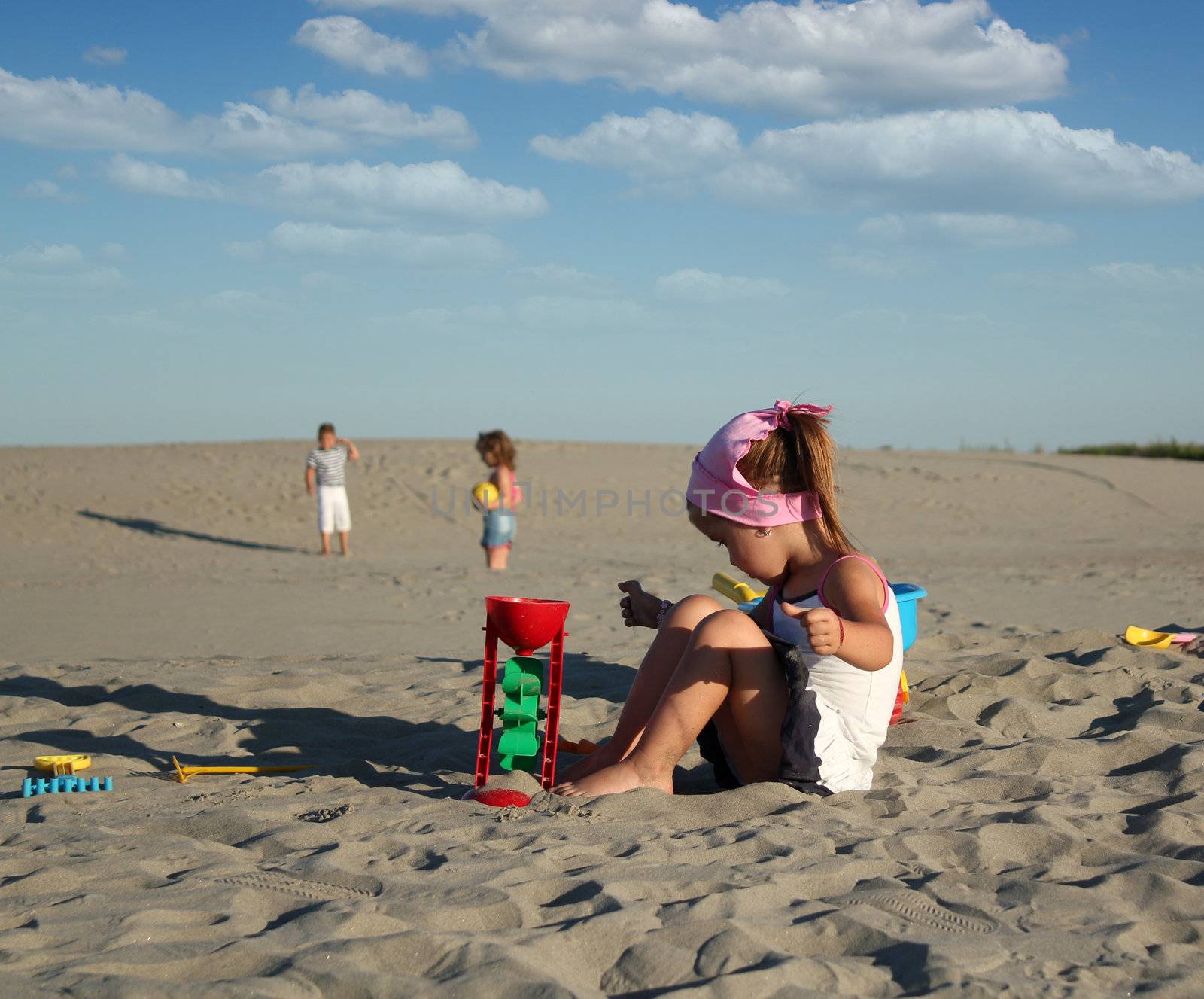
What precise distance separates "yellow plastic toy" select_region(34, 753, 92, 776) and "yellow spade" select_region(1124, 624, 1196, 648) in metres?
4.87

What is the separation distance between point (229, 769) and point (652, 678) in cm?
149

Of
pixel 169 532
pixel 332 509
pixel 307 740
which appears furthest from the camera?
pixel 169 532

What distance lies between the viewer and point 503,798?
3209 millimetres

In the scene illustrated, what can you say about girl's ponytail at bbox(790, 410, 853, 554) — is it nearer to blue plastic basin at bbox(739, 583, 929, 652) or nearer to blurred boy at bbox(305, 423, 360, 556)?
blue plastic basin at bbox(739, 583, 929, 652)

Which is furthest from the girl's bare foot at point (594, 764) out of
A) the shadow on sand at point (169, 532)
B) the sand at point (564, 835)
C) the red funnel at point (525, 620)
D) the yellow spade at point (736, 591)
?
the shadow on sand at point (169, 532)

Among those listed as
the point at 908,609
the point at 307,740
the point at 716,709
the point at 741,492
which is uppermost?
the point at 741,492

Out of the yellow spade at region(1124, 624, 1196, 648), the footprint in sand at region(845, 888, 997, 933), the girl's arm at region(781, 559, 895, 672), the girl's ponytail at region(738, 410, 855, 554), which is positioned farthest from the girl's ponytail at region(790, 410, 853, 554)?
the yellow spade at region(1124, 624, 1196, 648)

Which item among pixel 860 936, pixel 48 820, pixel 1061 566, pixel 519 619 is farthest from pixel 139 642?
pixel 1061 566

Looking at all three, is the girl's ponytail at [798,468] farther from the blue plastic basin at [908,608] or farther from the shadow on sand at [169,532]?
the shadow on sand at [169,532]

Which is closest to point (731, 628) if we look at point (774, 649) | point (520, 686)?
point (774, 649)

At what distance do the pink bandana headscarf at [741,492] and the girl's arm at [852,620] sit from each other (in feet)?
0.70

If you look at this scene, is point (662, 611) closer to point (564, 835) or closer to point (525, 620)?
point (525, 620)

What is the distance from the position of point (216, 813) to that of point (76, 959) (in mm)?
969

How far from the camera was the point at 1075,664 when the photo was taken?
532 centimetres
